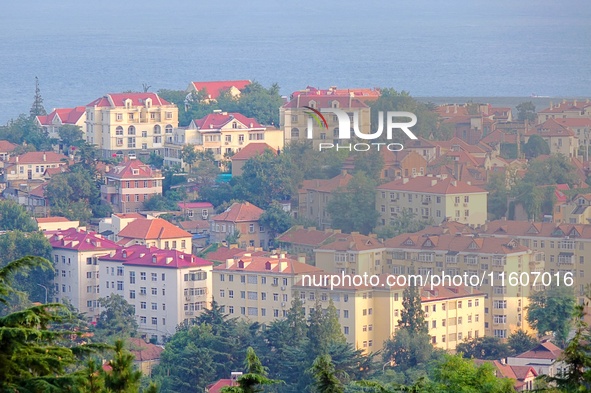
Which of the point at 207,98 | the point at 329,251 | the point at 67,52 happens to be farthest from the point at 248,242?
the point at 67,52

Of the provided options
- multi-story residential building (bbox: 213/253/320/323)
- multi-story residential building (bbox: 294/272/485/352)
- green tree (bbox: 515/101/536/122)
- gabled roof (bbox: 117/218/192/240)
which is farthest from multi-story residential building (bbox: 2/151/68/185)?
multi-story residential building (bbox: 294/272/485/352)

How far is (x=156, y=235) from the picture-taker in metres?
33.8

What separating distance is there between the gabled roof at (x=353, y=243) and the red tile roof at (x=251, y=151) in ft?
26.6

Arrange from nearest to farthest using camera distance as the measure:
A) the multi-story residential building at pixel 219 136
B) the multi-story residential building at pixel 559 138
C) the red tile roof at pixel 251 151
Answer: the red tile roof at pixel 251 151 → the multi-story residential building at pixel 219 136 → the multi-story residential building at pixel 559 138

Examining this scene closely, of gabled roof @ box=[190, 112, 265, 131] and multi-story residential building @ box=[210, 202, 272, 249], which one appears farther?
gabled roof @ box=[190, 112, 265, 131]

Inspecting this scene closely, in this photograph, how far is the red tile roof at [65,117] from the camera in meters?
47.5

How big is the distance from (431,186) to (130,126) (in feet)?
36.8

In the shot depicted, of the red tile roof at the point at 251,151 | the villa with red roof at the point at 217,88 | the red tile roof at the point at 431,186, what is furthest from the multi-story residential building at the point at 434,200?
the villa with red roof at the point at 217,88

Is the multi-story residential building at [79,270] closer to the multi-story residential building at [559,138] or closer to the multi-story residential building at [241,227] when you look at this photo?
the multi-story residential building at [241,227]

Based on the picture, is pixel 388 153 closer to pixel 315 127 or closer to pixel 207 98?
pixel 315 127

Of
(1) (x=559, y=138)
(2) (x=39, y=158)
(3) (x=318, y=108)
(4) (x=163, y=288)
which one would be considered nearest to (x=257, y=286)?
(4) (x=163, y=288)

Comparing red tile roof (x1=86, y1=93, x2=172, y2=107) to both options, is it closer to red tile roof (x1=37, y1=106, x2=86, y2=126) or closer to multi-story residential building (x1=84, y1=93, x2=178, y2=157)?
multi-story residential building (x1=84, y1=93, x2=178, y2=157)

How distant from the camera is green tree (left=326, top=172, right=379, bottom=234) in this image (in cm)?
3728

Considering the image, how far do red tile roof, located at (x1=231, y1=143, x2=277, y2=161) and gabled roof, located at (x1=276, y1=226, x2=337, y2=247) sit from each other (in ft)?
20.9
